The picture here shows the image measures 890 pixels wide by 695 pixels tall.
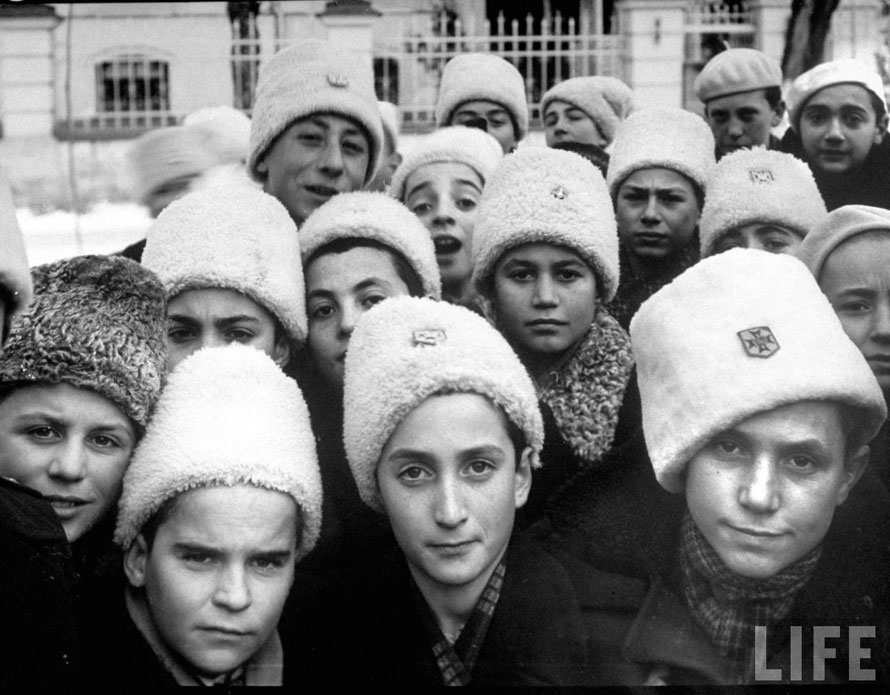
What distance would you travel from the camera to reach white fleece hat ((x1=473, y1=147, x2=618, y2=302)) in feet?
6.88

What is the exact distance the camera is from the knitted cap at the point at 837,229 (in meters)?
1.99

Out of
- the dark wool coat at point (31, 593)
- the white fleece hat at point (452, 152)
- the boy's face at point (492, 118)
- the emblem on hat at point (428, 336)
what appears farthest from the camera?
the white fleece hat at point (452, 152)

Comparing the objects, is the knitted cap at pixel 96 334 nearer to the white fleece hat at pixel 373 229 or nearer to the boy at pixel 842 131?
the white fleece hat at pixel 373 229

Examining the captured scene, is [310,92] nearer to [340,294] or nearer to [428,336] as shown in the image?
[340,294]

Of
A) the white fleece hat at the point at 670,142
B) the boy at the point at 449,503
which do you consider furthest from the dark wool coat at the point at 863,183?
the boy at the point at 449,503

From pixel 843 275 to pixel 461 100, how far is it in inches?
33.8

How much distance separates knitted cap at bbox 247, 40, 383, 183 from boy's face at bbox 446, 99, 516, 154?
0.20 meters

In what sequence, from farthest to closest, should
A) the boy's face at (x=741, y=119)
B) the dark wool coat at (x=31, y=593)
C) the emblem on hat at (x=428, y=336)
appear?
the boy's face at (x=741, y=119) < the emblem on hat at (x=428, y=336) < the dark wool coat at (x=31, y=593)

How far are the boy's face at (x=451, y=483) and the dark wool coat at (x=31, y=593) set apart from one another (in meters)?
0.56

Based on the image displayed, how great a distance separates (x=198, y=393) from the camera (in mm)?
1885

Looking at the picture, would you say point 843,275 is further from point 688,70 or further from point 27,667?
point 27,667

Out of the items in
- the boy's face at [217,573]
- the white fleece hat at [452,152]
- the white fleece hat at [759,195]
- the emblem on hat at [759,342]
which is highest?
the white fleece hat at [452,152]

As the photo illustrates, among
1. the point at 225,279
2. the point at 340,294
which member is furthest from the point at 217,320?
the point at 340,294

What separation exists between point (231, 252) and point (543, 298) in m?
0.61
